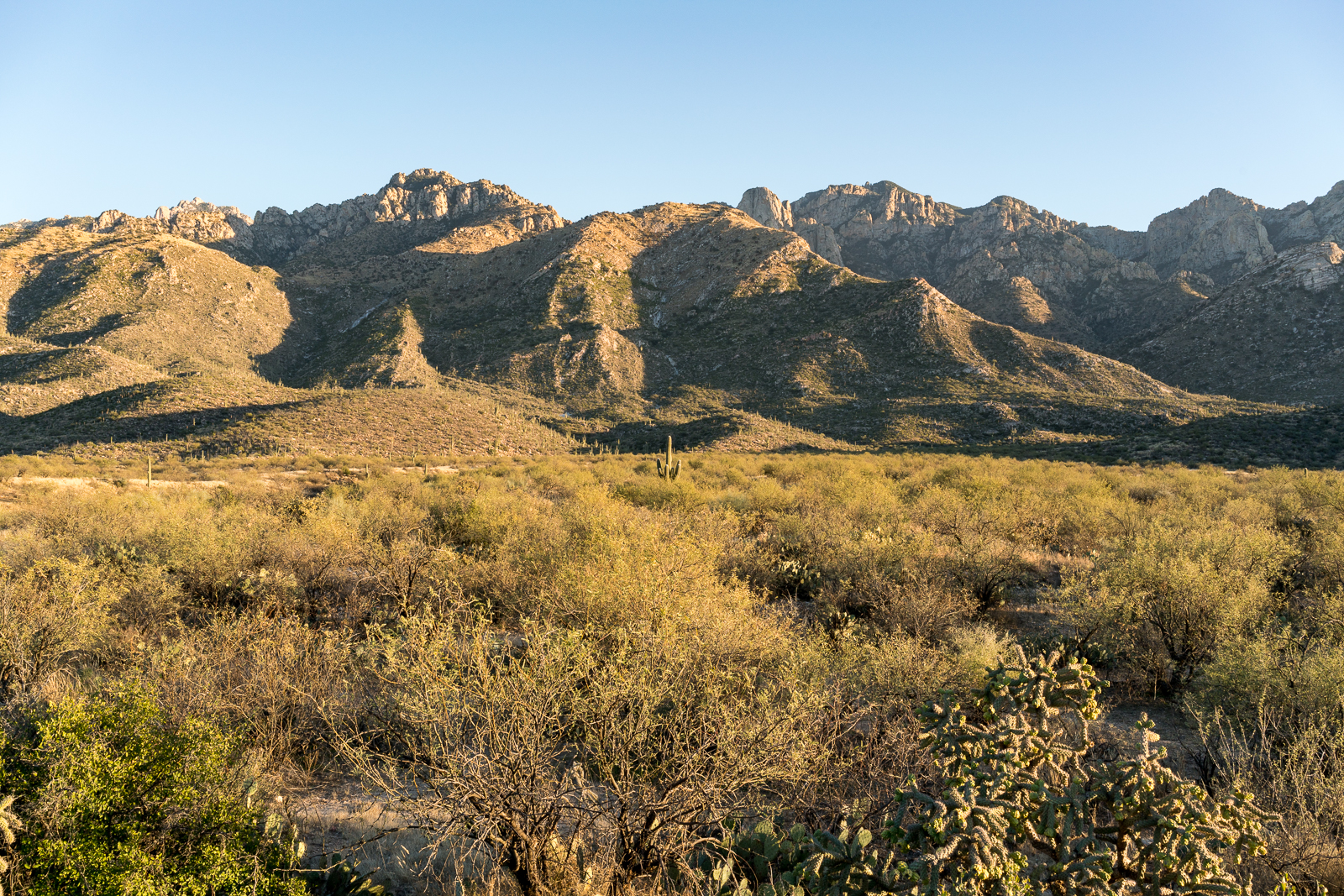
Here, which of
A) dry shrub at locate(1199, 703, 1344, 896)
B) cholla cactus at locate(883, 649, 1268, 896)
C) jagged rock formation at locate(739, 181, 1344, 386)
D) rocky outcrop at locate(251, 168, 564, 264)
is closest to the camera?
cholla cactus at locate(883, 649, 1268, 896)

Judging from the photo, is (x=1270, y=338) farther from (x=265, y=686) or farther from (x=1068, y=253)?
(x=265, y=686)

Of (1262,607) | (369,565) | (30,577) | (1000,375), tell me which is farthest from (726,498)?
(1000,375)

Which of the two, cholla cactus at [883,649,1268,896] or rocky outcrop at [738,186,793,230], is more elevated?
rocky outcrop at [738,186,793,230]

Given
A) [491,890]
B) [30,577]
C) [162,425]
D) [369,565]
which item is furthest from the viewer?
[162,425]

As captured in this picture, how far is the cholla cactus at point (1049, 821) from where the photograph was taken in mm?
2969

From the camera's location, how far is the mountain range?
41531 millimetres

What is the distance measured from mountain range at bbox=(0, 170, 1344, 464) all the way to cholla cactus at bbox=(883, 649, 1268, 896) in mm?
35666

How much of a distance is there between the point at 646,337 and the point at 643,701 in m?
70.7

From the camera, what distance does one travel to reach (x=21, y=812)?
12.4 feet

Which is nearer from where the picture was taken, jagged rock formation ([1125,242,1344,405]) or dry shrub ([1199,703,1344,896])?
dry shrub ([1199,703,1344,896])

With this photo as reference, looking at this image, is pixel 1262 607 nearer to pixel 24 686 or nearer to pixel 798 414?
pixel 24 686

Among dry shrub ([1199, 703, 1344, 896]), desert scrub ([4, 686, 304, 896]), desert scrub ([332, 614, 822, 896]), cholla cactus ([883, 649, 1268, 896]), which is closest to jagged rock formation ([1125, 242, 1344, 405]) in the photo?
dry shrub ([1199, 703, 1344, 896])

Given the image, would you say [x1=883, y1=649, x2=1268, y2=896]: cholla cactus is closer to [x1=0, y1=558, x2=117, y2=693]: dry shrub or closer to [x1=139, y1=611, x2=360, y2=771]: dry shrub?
[x1=139, y1=611, x2=360, y2=771]: dry shrub

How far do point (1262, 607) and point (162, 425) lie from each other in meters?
49.4
